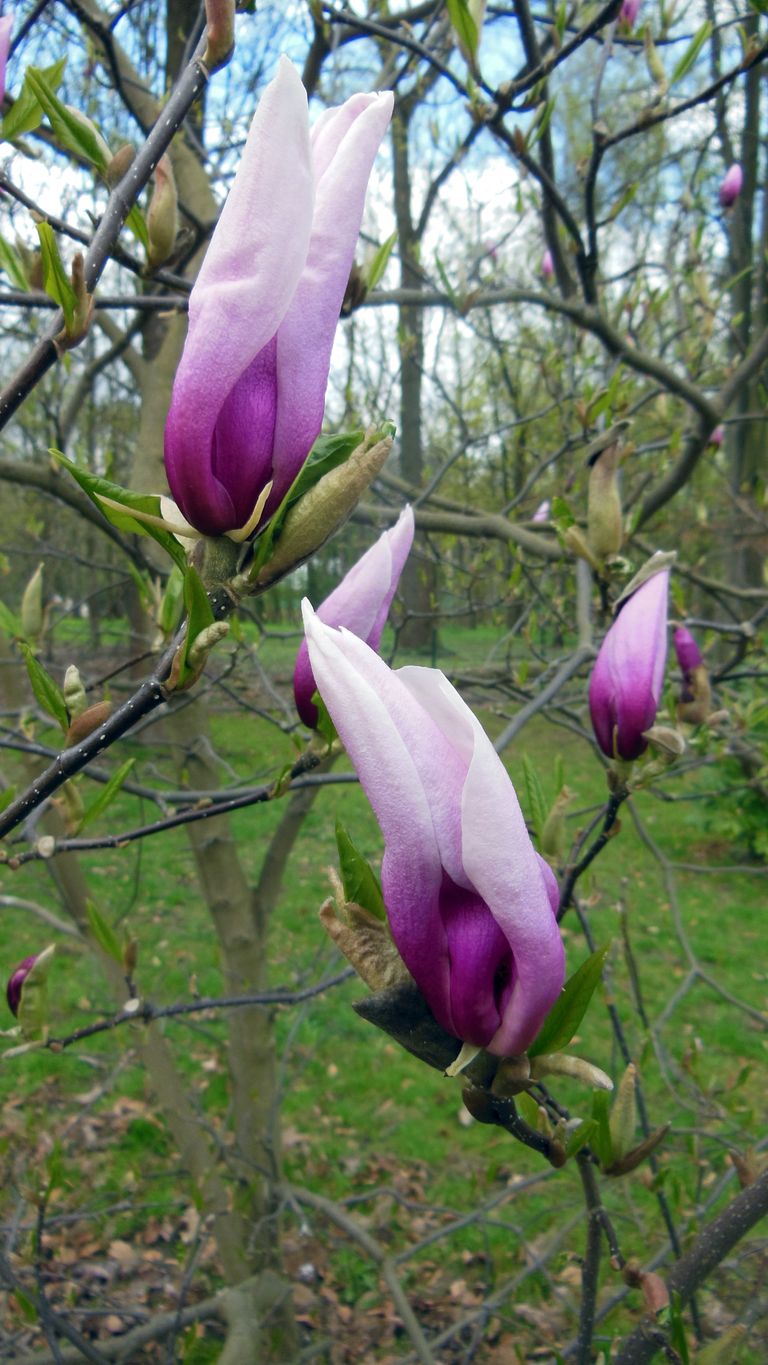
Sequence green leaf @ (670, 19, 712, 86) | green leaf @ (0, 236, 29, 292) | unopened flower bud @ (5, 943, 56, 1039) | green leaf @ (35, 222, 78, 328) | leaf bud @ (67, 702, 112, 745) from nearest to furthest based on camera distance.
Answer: green leaf @ (35, 222, 78, 328), leaf bud @ (67, 702, 112, 745), green leaf @ (0, 236, 29, 292), unopened flower bud @ (5, 943, 56, 1039), green leaf @ (670, 19, 712, 86)

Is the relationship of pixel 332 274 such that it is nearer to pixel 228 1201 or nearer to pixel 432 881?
pixel 432 881

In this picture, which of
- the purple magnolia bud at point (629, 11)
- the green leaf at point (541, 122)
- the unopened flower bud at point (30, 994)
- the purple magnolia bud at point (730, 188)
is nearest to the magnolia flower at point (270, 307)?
the unopened flower bud at point (30, 994)

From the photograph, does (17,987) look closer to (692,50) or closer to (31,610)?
(31,610)

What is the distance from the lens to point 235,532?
2.01ft

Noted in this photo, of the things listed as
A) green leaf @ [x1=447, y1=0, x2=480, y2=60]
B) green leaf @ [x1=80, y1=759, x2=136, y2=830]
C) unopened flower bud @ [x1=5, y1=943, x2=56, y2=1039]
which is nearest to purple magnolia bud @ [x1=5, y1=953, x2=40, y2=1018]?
unopened flower bud @ [x1=5, y1=943, x2=56, y2=1039]

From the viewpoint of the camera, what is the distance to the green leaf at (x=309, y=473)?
593 millimetres

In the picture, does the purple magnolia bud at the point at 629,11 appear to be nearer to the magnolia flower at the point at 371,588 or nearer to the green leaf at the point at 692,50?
the green leaf at the point at 692,50

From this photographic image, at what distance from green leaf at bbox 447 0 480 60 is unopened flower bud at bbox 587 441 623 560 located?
2.50 feet

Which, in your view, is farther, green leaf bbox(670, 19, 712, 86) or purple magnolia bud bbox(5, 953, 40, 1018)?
green leaf bbox(670, 19, 712, 86)

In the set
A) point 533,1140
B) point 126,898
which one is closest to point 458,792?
point 533,1140

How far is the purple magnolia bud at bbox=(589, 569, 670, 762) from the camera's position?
3.35 ft

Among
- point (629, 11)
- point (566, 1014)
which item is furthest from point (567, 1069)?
point (629, 11)

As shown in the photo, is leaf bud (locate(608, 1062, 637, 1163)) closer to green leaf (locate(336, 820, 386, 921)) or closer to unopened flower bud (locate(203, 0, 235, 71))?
green leaf (locate(336, 820, 386, 921))

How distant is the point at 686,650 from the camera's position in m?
1.55
